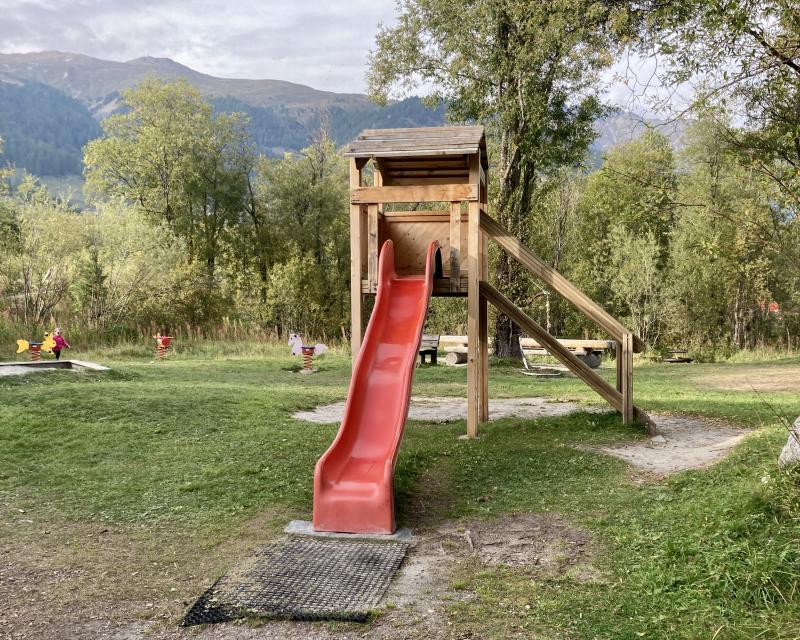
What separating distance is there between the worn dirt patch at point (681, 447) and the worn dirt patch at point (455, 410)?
1.63 m

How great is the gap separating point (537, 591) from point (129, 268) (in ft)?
67.3

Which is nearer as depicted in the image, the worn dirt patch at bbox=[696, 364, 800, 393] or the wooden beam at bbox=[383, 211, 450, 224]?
the wooden beam at bbox=[383, 211, 450, 224]

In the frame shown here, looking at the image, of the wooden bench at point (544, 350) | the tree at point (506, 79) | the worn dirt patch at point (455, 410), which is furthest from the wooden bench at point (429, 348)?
the worn dirt patch at point (455, 410)

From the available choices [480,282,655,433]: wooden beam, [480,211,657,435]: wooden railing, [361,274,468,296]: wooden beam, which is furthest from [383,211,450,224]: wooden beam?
[480,282,655,433]: wooden beam

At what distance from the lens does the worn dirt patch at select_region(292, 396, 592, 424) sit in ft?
33.9

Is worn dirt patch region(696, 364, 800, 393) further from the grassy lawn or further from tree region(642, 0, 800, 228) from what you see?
tree region(642, 0, 800, 228)

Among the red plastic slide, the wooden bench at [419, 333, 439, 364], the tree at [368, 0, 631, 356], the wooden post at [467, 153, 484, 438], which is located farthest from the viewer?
the wooden bench at [419, 333, 439, 364]

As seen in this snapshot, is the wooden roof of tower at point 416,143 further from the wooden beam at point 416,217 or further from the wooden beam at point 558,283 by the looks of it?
the wooden beam at point 558,283

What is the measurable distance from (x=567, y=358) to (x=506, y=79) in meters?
10.7

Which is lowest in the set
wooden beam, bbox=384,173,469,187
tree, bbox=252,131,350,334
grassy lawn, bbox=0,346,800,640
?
grassy lawn, bbox=0,346,800,640

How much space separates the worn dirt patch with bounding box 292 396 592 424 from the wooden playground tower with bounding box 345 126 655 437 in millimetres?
1622

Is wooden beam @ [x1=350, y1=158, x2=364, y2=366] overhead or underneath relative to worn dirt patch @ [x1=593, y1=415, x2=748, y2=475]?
overhead

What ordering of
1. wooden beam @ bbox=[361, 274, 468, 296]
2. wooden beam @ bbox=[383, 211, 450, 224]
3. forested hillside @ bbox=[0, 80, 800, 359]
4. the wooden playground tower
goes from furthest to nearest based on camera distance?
forested hillside @ bbox=[0, 80, 800, 359], wooden beam @ bbox=[383, 211, 450, 224], wooden beam @ bbox=[361, 274, 468, 296], the wooden playground tower

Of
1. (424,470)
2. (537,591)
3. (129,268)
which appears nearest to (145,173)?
(129,268)
